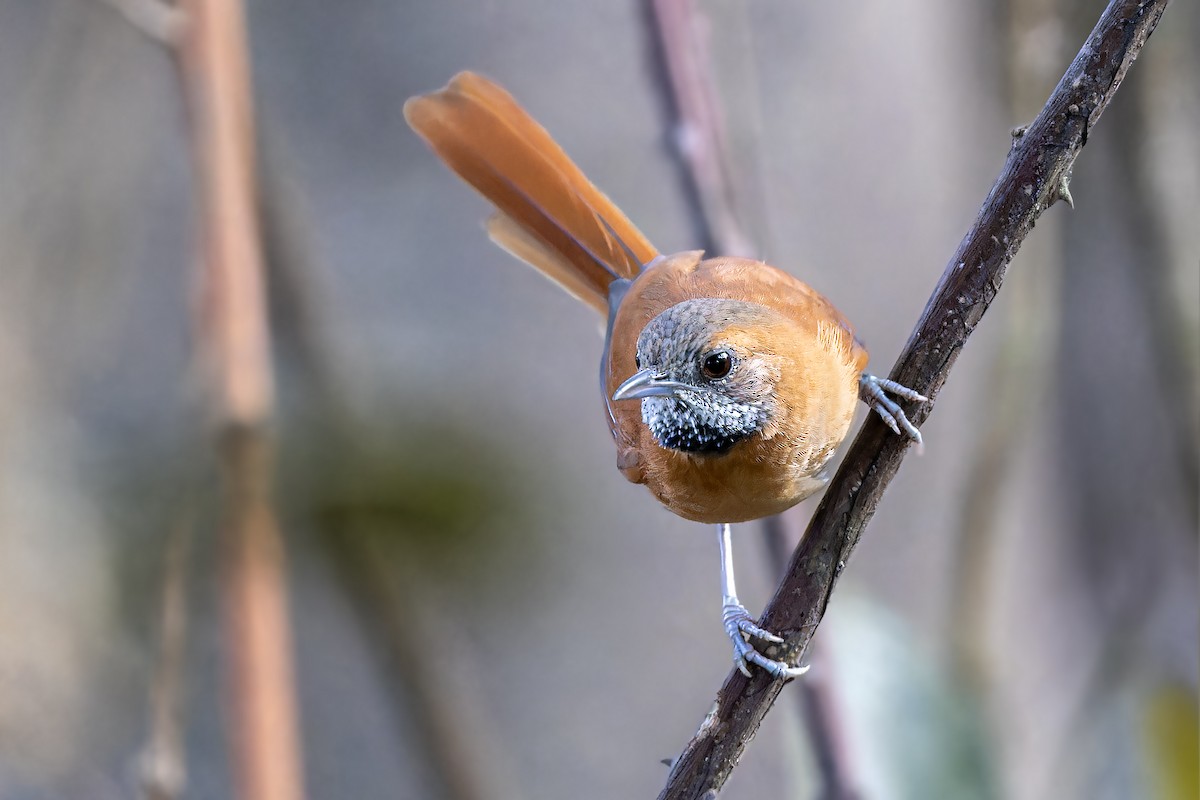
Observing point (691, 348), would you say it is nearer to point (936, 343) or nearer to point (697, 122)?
point (936, 343)

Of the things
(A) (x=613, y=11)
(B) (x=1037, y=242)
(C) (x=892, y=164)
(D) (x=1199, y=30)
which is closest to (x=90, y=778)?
(A) (x=613, y=11)

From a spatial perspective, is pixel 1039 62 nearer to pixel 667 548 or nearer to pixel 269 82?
pixel 667 548

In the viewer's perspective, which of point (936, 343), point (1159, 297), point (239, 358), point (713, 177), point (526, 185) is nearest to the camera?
point (936, 343)

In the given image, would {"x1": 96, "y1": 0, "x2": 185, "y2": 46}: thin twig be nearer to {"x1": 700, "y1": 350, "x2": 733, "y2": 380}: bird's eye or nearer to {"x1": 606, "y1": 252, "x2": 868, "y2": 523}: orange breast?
{"x1": 606, "y1": 252, "x2": 868, "y2": 523}: orange breast

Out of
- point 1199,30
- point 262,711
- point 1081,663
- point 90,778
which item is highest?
point 1199,30

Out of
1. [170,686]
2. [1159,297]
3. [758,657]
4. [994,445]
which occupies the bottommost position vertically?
[170,686]

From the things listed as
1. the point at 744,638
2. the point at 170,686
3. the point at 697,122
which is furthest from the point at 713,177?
the point at 170,686

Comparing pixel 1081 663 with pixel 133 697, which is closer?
pixel 133 697

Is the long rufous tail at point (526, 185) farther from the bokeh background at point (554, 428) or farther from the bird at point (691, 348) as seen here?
the bokeh background at point (554, 428)
